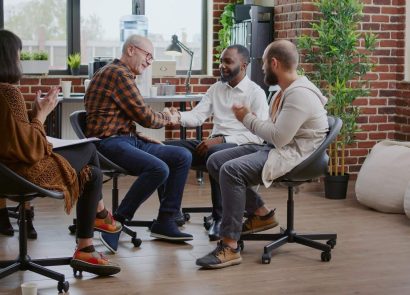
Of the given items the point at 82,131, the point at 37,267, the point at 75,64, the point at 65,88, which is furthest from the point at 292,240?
the point at 75,64

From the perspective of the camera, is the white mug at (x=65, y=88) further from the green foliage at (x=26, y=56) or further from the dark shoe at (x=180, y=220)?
the dark shoe at (x=180, y=220)

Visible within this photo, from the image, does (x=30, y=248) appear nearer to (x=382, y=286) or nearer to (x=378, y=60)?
(x=382, y=286)

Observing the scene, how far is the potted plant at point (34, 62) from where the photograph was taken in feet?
22.7

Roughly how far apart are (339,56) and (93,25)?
257 cm

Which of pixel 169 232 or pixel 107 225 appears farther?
pixel 169 232

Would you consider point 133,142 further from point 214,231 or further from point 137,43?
point 214,231

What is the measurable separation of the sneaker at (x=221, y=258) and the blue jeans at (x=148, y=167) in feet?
1.84

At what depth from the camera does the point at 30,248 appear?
4.55 meters

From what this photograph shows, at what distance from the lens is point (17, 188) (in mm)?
3533

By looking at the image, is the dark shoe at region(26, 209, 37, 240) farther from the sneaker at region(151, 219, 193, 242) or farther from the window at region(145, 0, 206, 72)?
the window at region(145, 0, 206, 72)

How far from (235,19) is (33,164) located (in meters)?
4.08

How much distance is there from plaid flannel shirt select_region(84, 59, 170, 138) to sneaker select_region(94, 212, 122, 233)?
505 mm

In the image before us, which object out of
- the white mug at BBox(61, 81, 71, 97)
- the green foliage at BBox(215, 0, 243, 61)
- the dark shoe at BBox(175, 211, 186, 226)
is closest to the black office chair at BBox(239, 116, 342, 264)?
the dark shoe at BBox(175, 211, 186, 226)

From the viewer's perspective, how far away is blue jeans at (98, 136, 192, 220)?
4.52 metres
